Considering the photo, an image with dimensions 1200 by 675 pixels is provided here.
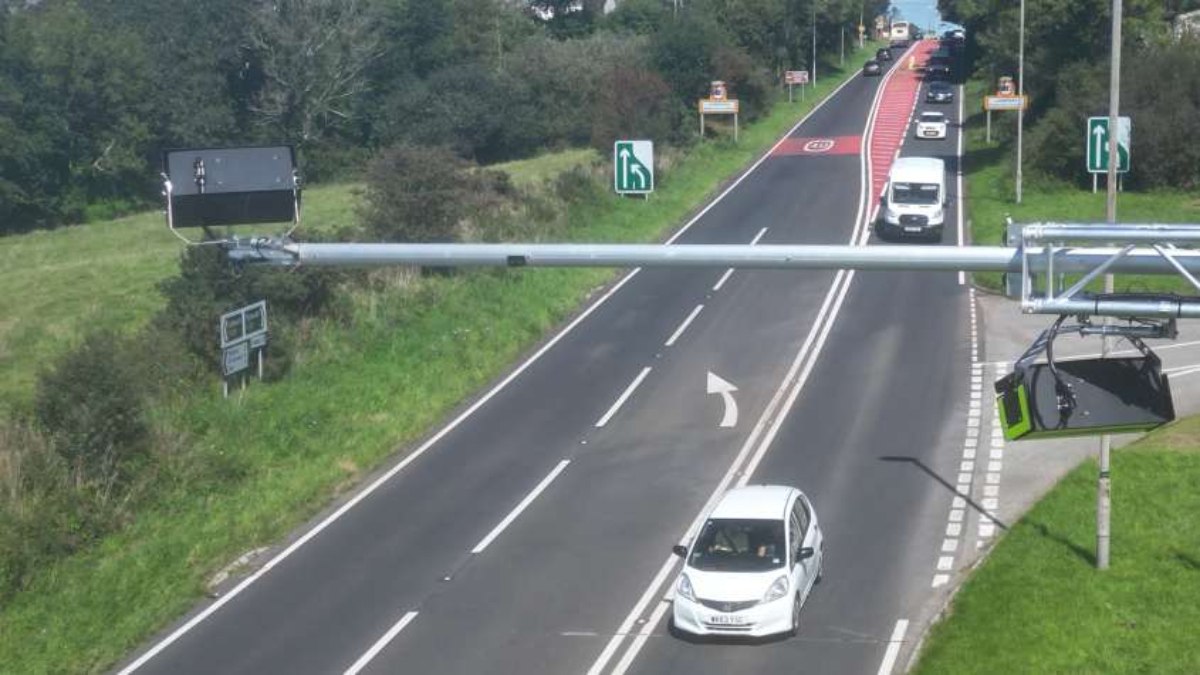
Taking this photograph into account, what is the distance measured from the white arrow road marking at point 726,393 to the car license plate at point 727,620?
10.1 m

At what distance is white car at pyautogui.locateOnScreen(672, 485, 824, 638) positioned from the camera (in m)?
18.1

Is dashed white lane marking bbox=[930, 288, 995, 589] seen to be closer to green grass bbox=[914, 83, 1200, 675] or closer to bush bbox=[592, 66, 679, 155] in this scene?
green grass bbox=[914, 83, 1200, 675]

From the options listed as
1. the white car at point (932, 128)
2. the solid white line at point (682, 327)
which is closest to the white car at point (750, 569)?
the solid white line at point (682, 327)

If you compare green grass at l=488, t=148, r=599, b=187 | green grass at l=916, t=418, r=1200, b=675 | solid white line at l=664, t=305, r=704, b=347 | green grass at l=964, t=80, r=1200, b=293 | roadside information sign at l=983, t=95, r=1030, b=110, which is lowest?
green grass at l=916, t=418, r=1200, b=675

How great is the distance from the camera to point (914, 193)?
45.9 metres

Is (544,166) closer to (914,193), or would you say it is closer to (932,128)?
(932,128)

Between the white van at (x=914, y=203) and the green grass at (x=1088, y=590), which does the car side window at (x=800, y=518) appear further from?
the white van at (x=914, y=203)

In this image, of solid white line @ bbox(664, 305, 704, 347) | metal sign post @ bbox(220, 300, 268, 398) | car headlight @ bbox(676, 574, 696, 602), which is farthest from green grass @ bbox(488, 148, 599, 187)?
car headlight @ bbox(676, 574, 696, 602)

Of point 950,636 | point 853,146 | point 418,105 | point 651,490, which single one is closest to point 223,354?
point 651,490

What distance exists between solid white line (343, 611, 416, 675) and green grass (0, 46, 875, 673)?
3219 mm

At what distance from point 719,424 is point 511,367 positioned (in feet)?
22.1

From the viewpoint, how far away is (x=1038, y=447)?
83.8 ft

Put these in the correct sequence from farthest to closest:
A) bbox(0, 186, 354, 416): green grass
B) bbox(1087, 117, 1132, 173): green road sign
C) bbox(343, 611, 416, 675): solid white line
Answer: bbox(0, 186, 354, 416): green grass, bbox(1087, 117, 1132, 173): green road sign, bbox(343, 611, 416, 675): solid white line

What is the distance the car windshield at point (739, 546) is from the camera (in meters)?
18.7
